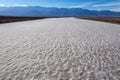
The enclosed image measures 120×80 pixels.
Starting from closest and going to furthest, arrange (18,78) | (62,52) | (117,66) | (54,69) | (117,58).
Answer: (18,78) → (54,69) → (117,66) → (117,58) → (62,52)

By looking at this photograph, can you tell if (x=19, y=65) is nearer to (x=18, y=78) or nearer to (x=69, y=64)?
(x=18, y=78)

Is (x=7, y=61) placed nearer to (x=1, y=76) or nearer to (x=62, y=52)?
(x=1, y=76)

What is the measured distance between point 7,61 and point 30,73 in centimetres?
158

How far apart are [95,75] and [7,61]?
11.6ft

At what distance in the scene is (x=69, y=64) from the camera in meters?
5.60

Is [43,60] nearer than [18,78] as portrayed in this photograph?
Result: No

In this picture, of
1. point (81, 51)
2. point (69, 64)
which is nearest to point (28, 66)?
point (69, 64)

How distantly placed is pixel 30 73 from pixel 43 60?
1.34m

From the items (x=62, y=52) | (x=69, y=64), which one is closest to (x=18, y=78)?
(x=69, y=64)

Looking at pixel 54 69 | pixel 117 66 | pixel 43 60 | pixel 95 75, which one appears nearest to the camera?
pixel 95 75

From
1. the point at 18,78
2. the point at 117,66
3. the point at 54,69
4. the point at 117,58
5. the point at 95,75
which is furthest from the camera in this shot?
the point at 117,58

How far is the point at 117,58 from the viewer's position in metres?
6.48

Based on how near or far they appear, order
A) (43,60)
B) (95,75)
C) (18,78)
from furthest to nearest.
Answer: (43,60), (95,75), (18,78)

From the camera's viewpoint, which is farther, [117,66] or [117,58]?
[117,58]
